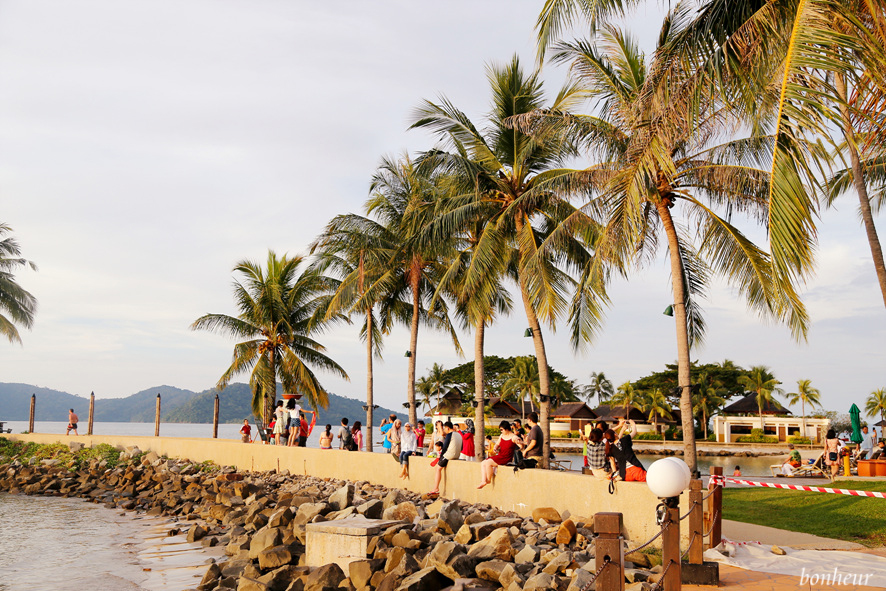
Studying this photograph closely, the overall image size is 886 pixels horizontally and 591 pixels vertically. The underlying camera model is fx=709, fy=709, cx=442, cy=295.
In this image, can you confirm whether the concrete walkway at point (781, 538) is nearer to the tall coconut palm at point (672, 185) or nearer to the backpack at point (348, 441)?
the tall coconut palm at point (672, 185)

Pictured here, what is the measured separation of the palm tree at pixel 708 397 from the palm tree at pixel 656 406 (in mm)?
2838

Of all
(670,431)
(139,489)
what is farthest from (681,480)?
(670,431)

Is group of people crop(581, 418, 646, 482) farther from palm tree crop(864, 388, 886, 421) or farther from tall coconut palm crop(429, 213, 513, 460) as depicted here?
palm tree crop(864, 388, 886, 421)

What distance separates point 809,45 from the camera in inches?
261

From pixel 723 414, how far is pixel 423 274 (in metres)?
51.2

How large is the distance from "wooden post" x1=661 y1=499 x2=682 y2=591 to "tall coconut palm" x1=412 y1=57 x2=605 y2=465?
11343 millimetres

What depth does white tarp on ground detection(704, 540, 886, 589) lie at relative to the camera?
7.19m

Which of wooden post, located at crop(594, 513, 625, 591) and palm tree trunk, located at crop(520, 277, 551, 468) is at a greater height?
palm tree trunk, located at crop(520, 277, 551, 468)

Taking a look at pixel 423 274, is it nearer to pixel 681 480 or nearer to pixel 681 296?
pixel 681 296

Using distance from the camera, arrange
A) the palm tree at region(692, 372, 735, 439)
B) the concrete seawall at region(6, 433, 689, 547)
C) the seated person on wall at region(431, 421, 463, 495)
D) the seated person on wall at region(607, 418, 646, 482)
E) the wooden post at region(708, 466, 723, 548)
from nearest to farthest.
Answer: the wooden post at region(708, 466, 723, 548)
the concrete seawall at region(6, 433, 689, 547)
the seated person on wall at region(607, 418, 646, 482)
the seated person on wall at region(431, 421, 463, 495)
the palm tree at region(692, 372, 735, 439)

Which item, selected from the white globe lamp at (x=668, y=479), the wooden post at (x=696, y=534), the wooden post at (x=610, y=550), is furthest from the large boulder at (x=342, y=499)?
the wooden post at (x=610, y=550)

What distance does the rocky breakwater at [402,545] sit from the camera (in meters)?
8.30

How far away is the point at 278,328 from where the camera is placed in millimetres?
29406

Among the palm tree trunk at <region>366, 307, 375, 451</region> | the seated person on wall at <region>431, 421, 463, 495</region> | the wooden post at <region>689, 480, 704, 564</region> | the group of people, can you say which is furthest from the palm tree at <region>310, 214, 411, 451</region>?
the wooden post at <region>689, 480, 704, 564</region>
